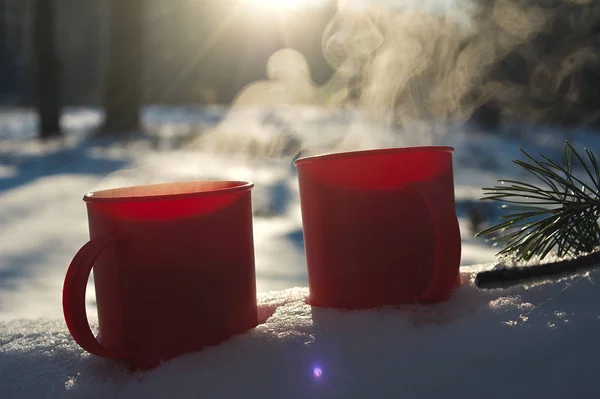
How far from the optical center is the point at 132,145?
14.5ft

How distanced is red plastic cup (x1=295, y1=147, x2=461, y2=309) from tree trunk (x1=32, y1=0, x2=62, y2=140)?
16.4 ft

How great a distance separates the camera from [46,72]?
5105 mm

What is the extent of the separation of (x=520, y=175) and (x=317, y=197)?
9.47ft

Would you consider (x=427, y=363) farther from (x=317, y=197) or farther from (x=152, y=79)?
(x=152, y=79)

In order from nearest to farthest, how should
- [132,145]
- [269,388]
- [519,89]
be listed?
[269,388] → [519,89] → [132,145]

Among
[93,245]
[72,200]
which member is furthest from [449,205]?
[72,200]

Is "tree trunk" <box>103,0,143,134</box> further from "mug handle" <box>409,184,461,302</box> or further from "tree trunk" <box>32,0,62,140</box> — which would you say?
"mug handle" <box>409,184,461,302</box>

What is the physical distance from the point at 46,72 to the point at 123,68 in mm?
769

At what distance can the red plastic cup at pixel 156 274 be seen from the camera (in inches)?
26.0

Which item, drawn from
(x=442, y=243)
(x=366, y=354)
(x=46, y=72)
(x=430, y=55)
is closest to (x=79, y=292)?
(x=366, y=354)

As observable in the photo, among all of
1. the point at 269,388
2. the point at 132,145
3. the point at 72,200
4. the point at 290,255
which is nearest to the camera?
the point at 269,388

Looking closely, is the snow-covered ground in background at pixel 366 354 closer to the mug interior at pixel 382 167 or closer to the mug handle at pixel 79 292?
the mug handle at pixel 79 292

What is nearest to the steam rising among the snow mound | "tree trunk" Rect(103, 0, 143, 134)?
the snow mound

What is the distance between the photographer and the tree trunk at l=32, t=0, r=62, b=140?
5027 mm
